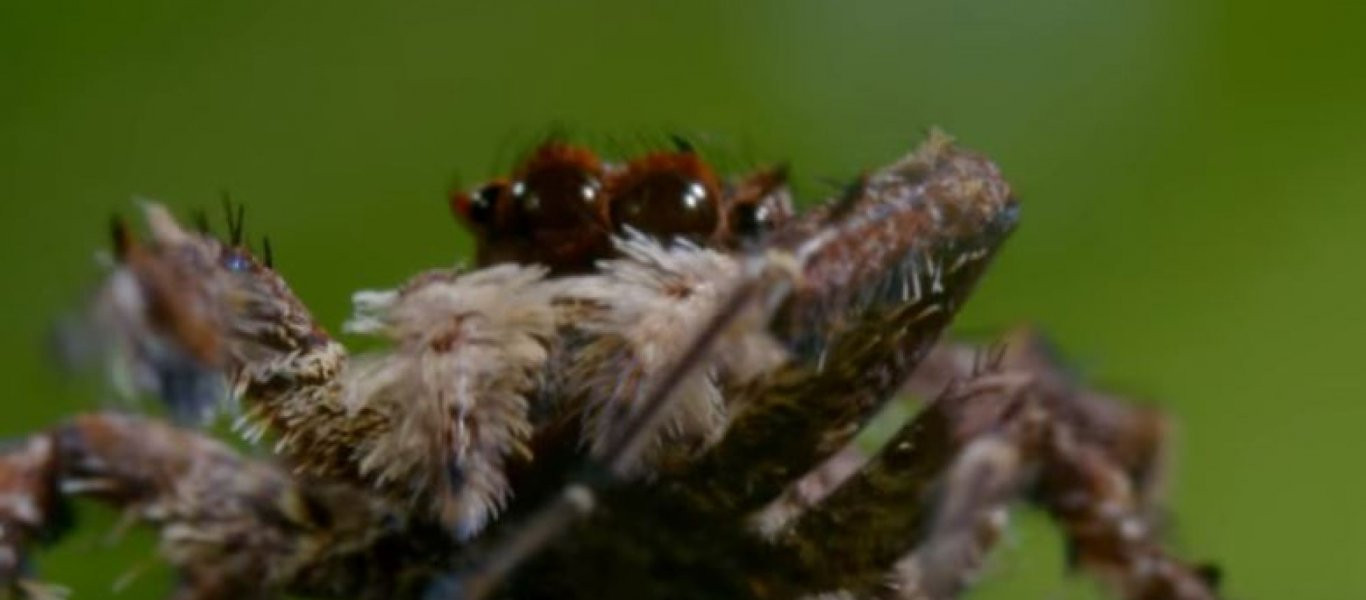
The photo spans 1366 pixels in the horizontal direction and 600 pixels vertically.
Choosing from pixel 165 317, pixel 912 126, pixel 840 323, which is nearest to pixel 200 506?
pixel 165 317

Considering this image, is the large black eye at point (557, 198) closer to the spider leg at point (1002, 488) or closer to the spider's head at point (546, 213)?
the spider's head at point (546, 213)

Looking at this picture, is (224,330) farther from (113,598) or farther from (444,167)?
(444,167)

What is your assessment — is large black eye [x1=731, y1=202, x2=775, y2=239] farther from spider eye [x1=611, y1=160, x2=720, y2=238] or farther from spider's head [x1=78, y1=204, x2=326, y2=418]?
spider's head [x1=78, y1=204, x2=326, y2=418]

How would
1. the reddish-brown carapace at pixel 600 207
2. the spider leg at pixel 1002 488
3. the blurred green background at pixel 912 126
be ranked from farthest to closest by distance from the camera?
1. the blurred green background at pixel 912 126
2. the reddish-brown carapace at pixel 600 207
3. the spider leg at pixel 1002 488

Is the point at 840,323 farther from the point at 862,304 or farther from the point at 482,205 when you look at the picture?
the point at 482,205

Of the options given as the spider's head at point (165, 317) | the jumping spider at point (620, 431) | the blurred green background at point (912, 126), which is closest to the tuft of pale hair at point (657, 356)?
the jumping spider at point (620, 431)

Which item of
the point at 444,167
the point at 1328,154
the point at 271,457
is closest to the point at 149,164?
the point at 444,167
